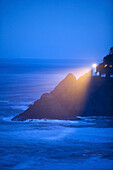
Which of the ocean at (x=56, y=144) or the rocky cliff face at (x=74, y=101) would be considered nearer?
the ocean at (x=56, y=144)

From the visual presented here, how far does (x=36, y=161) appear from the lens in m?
15.2

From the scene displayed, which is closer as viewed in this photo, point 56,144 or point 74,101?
point 56,144

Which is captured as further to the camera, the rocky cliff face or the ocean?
the rocky cliff face

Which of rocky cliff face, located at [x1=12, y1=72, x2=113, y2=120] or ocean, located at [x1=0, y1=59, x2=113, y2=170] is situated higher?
rocky cliff face, located at [x1=12, y1=72, x2=113, y2=120]

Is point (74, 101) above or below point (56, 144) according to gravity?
above

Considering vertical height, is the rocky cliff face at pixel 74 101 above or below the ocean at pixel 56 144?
above

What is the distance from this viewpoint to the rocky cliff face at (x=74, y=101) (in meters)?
25.9

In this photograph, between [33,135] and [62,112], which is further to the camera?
[62,112]

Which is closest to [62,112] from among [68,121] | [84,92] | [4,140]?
[68,121]

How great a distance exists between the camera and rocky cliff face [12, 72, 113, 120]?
84.8 feet

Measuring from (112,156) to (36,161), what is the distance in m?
4.58

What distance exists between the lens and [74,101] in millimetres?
27484

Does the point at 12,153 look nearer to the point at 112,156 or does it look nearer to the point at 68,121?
the point at 112,156

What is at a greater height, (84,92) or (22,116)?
(84,92)
